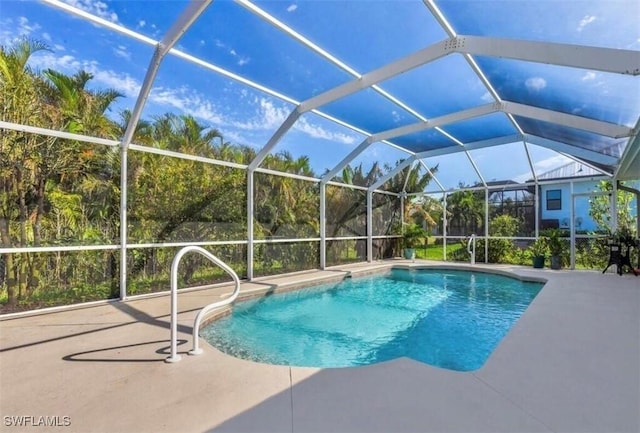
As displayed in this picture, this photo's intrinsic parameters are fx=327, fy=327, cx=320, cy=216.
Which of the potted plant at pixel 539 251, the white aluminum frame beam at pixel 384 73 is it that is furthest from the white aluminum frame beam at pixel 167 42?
the potted plant at pixel 539 251

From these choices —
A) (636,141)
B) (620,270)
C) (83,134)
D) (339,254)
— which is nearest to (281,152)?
(339,254)

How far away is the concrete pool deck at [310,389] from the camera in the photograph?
7.42ft

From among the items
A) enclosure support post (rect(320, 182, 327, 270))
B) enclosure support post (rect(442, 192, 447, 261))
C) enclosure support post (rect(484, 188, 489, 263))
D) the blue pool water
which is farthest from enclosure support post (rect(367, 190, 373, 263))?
enclosure support post (rect(484, 188, 489, 263))

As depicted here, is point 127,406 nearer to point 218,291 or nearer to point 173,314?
point 173,314

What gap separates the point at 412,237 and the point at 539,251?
4.72 meters

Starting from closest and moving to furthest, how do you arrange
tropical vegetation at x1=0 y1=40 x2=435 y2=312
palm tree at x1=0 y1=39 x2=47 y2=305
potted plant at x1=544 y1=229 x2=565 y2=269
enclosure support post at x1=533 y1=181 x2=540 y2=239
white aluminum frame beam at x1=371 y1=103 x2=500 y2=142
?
palm tree at x1=0 y1=39 x2=47 y2=305, tropical vegetation at x1=0 y1=40 x2=435 y2=312, white aluminum frame beam at x1=371 y1=103 x2=500 y2=142, potted plant at x1=544 y1=229 x2=565 y2=269, enclosure support post at x1=533 y1=181 x2=540 y2=239

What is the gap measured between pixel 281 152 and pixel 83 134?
530cm

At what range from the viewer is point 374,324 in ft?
19.8

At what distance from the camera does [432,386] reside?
2740mm

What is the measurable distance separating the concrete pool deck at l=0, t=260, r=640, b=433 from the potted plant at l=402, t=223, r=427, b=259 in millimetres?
9928

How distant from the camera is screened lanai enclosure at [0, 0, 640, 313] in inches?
181

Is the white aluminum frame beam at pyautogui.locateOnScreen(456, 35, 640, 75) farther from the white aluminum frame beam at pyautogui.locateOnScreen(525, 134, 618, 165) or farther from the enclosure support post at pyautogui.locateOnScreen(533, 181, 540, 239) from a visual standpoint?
the enclosure support post at pyautogui.locateOnScreen(533, 181, 540, 239)

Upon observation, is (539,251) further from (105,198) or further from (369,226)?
(105,198)

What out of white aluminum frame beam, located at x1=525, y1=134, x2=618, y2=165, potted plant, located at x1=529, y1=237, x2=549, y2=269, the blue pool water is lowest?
the blue pool water
